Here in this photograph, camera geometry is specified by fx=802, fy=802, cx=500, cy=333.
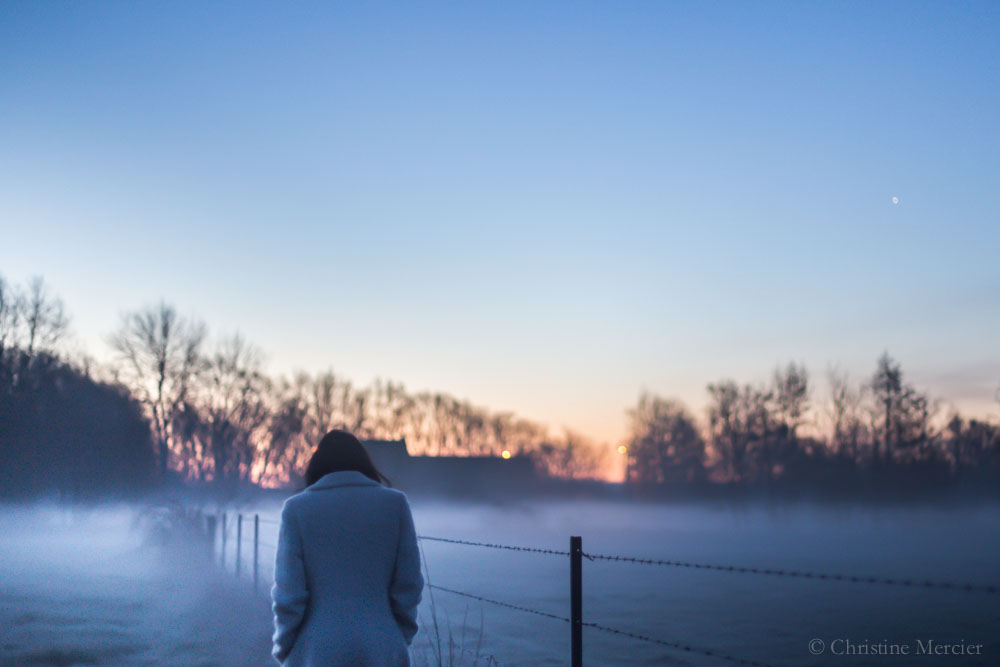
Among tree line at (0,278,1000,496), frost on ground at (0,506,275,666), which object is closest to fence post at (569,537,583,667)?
frost on ground at (0,506,275,666)

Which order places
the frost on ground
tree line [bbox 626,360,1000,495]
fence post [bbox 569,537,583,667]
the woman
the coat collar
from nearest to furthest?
the woman
the coat collar
fence post [bbox 569,537,583,667]
the frost on ground
tree line [bbox 626,360,1000,495]

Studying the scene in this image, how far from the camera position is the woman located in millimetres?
3295

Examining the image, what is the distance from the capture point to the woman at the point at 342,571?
130 inches

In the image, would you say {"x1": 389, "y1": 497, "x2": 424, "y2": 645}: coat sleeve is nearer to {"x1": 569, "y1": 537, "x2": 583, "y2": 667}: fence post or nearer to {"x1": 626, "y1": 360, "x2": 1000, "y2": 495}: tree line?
{"x1": 569, "y1": 537, "x2": 583, "y2": 667}: fence post

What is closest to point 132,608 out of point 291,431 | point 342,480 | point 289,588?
point 289,588

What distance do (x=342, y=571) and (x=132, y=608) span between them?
1112cm

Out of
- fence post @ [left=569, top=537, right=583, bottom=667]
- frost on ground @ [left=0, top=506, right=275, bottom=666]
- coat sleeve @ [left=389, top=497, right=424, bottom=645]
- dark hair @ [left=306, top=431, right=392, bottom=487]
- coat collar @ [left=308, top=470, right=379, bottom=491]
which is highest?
dark hair @ [left=306, top=431, right=392, bottom=487]

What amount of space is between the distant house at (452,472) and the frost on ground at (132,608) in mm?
52219

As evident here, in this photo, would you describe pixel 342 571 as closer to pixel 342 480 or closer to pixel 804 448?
pixel 342 480

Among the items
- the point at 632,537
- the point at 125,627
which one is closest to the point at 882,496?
the point at 632,537

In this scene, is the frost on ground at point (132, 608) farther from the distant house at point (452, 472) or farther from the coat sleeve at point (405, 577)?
the distant house at point (452, 472)

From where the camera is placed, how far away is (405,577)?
11.4ft

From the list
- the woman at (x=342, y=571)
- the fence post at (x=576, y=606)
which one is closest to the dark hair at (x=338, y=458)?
the woman at (x=342, y=571)

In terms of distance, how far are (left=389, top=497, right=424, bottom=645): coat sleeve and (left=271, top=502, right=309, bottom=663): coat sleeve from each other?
379 millimetres
